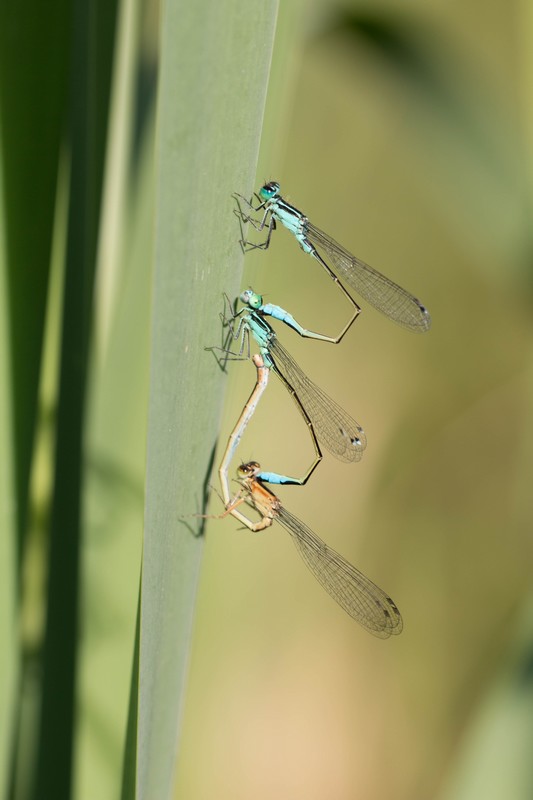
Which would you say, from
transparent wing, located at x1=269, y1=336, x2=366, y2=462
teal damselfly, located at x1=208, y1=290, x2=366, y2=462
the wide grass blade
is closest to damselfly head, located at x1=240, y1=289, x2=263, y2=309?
teal damselfly, located at x1=208, y1=290, x2=366, y2=462

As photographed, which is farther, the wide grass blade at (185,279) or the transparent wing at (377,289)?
the transparent wing at (377,289)

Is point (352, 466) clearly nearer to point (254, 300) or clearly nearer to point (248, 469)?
point (248, 469)

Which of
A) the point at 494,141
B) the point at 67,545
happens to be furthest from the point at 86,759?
the point at 494,141

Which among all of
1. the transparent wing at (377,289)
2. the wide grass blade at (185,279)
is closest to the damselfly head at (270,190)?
the transparent wing at (377,289)

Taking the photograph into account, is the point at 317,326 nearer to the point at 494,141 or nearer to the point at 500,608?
the point at 494,141

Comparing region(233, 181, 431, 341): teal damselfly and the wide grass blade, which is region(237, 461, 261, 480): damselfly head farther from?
the wide grass blade

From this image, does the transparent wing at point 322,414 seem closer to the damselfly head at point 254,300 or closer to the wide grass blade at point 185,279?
the damselfly head at point 254,300

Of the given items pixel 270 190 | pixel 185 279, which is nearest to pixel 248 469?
pixel 270 190
